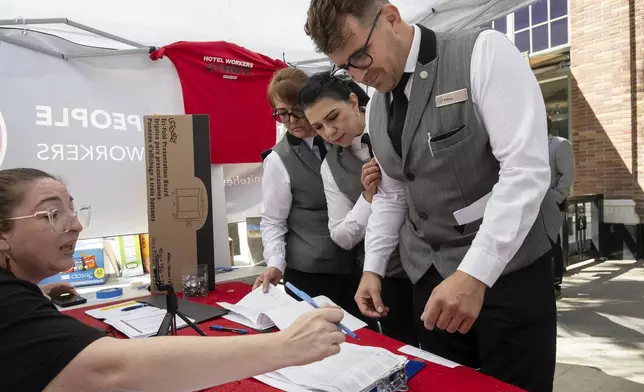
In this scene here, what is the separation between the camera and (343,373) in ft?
2.90

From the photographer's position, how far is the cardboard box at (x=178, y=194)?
1833 mm

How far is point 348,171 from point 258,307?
0.60m

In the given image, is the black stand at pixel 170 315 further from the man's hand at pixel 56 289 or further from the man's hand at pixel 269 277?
the man's hand at pixel 56 289

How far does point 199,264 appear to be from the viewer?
183cm

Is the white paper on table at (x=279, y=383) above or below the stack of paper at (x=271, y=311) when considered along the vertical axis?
below

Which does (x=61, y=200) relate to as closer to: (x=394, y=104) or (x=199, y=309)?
(x=199, y=309)

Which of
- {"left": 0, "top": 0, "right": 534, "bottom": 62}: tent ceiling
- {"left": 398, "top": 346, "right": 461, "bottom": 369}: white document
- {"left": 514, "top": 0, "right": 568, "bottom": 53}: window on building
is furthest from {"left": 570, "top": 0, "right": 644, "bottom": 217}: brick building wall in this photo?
{"left": 398, "top": 346, "right": 461, "bottom": 369}: white document

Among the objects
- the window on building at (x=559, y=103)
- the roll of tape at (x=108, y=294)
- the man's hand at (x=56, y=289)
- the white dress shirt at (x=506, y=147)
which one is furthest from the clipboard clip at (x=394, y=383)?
the window on building at (x=559, y=103)

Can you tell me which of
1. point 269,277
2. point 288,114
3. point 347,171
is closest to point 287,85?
point 288,114

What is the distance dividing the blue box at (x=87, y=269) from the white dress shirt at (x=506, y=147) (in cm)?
233

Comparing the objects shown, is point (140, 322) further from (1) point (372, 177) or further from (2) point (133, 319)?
(1) point (372, 177)

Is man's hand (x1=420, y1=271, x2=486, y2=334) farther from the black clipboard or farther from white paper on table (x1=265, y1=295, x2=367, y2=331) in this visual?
the black clipboard

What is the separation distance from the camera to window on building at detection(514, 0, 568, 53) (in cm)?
727

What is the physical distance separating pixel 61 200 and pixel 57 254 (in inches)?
4.6
